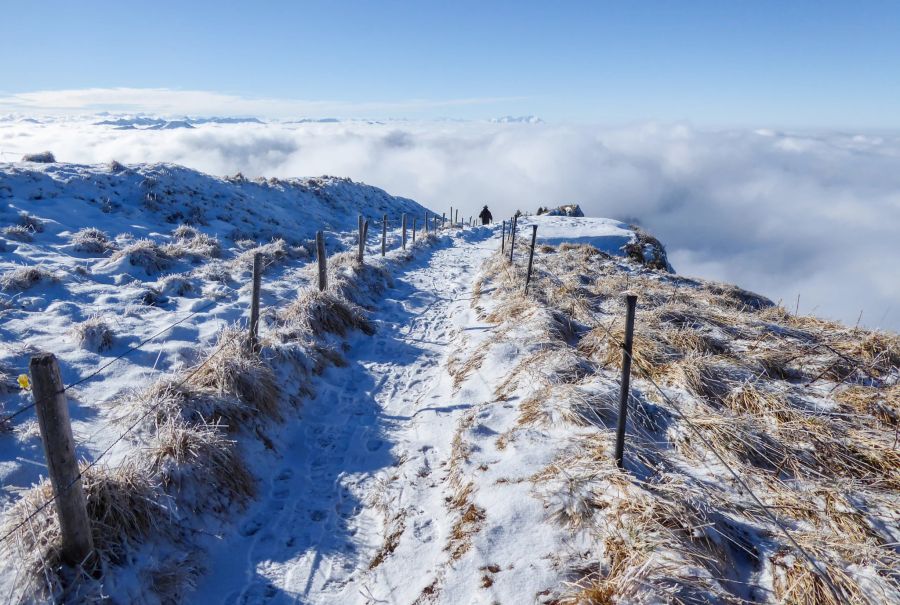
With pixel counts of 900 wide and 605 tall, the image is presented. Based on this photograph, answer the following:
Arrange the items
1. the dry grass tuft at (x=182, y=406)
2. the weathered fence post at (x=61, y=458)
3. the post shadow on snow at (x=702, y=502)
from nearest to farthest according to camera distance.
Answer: the weathered fence post at (x=61, y=458) → the post shadow on snow at (x=702, y=502) → the dry grass tuft at (x=182, y=406)

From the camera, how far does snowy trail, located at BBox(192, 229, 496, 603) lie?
151 inches

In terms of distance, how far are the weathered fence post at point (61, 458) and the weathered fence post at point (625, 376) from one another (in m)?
3.98

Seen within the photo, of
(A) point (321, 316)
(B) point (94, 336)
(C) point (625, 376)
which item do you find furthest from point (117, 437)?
(C) point (625, 376)

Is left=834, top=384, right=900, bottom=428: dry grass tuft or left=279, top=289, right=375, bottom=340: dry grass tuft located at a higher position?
left=834, top=384, right=900, bottom=428: dry grass tuft

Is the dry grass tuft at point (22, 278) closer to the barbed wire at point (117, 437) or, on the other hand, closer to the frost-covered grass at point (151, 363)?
the frost-covered grass at point (151, 363)

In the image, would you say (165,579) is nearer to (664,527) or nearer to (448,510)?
(448,510)

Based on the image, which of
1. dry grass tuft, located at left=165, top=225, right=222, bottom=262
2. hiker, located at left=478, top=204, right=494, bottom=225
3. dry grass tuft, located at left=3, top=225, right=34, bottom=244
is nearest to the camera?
dry grass tuft, located at left=3, top=225, right=34, bottom=244

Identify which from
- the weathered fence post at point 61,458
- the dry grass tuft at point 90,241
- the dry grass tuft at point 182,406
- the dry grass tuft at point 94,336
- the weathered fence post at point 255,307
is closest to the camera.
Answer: the weathered fence post at point 61,458

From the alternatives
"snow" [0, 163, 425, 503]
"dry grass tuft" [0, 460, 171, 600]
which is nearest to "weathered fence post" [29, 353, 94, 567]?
"dry grass tuft" [0, 460, 171, 600]

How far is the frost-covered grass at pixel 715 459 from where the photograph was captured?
2807 millimetres

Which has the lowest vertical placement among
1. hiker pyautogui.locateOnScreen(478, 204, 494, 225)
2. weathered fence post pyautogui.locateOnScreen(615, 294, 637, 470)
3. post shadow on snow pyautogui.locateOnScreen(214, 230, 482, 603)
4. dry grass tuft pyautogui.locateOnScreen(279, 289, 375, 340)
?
Answer: hiker pyautogui.locateOnScreen(478, 204, 494, 225)

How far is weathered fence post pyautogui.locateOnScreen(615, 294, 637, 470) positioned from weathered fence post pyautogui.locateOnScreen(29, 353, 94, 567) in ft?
13.0

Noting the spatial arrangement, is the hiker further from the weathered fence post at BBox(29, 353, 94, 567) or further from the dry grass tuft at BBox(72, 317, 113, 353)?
the weathered fence post at BBox(29, 353, 94, 567)

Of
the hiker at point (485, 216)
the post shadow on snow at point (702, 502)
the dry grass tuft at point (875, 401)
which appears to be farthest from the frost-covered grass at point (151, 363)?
the hiker at point (485, 216)
